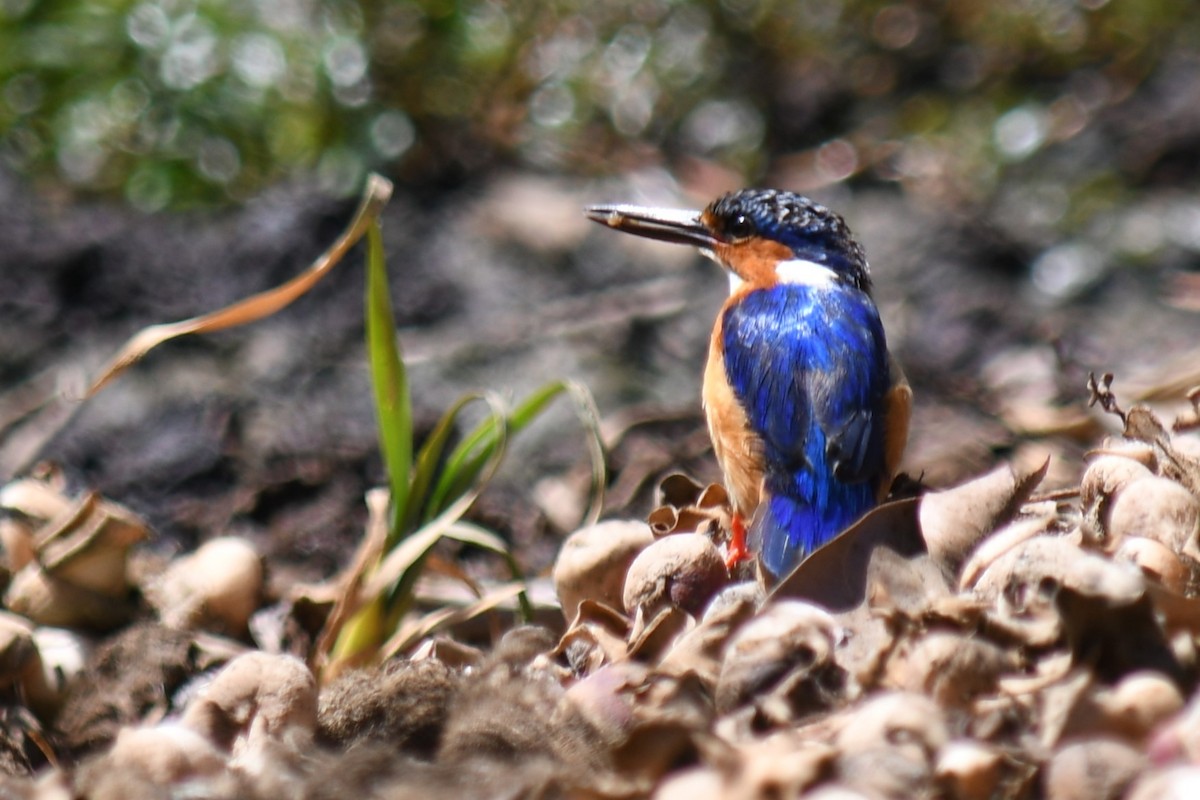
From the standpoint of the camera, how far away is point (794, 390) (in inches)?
132

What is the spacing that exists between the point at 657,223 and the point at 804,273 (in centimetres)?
41

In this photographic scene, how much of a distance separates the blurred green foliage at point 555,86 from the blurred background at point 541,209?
1 centimetres

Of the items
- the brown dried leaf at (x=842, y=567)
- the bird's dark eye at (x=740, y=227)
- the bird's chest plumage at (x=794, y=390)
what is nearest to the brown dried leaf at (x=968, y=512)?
the brown dried leaf at (x=842, y=567)

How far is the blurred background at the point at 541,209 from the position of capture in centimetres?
422

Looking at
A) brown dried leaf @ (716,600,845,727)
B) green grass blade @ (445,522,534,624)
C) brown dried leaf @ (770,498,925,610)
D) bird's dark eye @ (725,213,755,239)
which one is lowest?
green grass blade @ (445,522,534,624)

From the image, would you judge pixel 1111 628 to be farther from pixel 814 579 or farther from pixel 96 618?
pixel 96 618

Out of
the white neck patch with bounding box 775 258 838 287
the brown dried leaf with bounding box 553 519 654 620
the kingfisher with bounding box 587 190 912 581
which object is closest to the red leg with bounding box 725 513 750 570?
the kingfisher with bounding box 587 190 912 581

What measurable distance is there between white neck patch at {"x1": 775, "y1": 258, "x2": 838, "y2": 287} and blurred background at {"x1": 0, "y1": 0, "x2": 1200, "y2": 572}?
55cm

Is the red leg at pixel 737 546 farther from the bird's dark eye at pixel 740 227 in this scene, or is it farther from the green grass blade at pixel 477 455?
the bird's dark eye at pixel 740 227

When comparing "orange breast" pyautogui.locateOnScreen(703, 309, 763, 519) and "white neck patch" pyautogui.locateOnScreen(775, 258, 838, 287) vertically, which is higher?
"white neck patch" pyautogui.locateOnScreen(775, 258, 838, 287)

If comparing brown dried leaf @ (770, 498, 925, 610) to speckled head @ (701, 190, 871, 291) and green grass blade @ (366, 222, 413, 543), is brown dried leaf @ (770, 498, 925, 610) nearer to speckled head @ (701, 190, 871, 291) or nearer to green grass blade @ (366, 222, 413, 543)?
green grass blade @ (366, 222, 413, 543)

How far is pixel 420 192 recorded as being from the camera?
5.50 m

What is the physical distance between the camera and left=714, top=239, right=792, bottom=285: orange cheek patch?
404 centimetres

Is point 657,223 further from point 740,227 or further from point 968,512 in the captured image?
point 968,512
